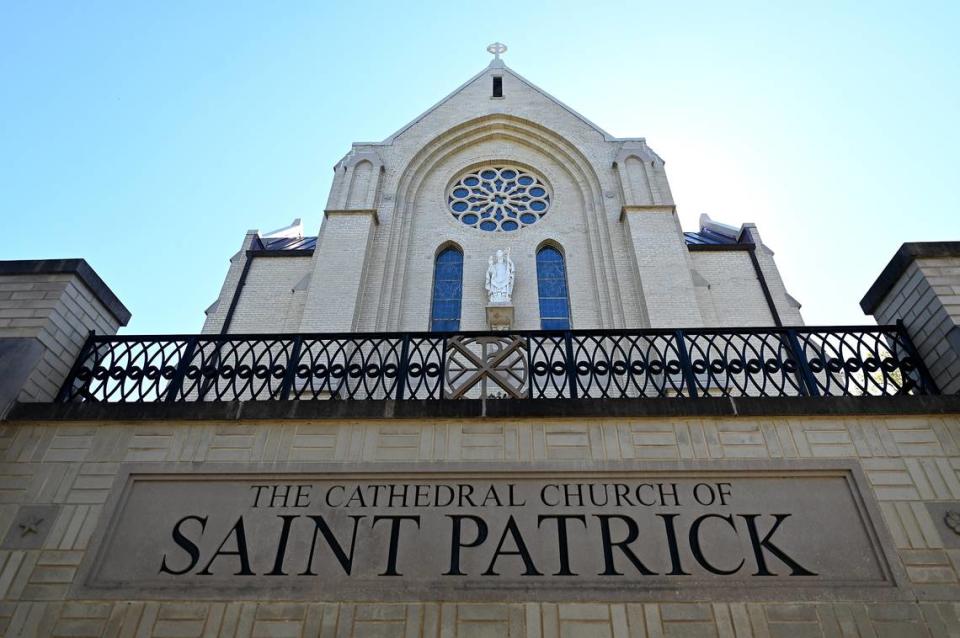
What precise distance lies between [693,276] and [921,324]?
333 inches

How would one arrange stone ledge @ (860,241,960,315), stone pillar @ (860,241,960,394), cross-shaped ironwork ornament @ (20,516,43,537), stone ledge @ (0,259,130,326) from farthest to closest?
1. stone ledge @ (0,259,130,326)
2. stone ledge @ (860,241,960,315)
3. stone pillar @ (860,241,960,394)
4. cross-shaped ironwork ornament @ (20,516,43,537)

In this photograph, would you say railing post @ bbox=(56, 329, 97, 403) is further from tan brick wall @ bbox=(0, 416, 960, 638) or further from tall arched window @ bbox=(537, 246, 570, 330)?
tall arched window @ bbox=(537, 246, 570, 330)

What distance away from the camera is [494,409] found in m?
5.80

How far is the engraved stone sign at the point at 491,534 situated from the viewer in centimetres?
484

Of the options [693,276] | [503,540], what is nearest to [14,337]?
[503,540]

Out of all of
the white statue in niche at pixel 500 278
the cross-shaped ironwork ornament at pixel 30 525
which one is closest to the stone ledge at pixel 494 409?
the cross-shaped ironwork ornament at pixel 30 525

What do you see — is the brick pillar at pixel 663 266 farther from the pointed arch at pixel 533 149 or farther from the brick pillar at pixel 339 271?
the brick pillar at pixel 339 271

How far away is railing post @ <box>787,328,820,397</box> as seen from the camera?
619 cm

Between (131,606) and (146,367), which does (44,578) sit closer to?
(131,606)

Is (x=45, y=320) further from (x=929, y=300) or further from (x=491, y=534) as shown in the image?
(x=929, y=300)

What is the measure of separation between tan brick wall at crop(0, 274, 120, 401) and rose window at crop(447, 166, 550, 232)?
10870 mm

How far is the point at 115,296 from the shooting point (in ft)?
23.8

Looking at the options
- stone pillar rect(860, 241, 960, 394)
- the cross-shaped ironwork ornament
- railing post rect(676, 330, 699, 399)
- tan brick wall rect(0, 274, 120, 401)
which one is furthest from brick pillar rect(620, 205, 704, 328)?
the cross-shaped ironwork ornament

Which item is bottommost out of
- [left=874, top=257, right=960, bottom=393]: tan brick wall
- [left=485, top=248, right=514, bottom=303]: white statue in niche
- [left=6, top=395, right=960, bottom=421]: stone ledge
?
[left=6, top=395, right=960, bottom=421]: stone ledge
